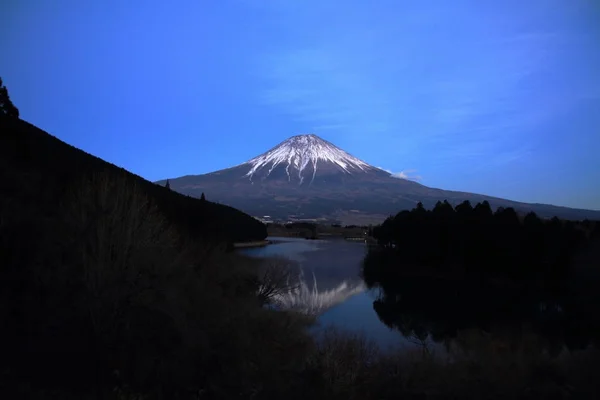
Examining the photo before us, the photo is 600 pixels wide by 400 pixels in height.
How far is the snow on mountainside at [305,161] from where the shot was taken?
185250mm

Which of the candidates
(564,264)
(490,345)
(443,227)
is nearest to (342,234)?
(443,227)

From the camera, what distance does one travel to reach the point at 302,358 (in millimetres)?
11594

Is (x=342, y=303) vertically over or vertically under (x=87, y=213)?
under

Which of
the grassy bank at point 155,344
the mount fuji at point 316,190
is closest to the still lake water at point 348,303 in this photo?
the grassy bank at point 155,344

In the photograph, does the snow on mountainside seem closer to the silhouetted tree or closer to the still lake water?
the still lake water

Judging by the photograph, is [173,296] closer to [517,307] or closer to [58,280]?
[58,280]

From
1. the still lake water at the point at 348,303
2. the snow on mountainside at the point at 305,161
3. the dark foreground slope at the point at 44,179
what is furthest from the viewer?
the snow on mountainside at the point at 305,161

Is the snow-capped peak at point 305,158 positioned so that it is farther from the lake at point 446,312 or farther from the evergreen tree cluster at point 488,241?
the lake at point 446,312

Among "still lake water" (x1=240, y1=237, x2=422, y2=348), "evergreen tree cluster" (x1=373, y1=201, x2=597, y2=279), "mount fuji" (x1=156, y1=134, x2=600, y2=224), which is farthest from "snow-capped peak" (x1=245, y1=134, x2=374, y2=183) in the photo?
"still lake water" (x1=240, y1=237, x2=422, y2=348)

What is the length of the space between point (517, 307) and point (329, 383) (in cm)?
1793

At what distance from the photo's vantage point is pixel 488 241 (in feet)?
102

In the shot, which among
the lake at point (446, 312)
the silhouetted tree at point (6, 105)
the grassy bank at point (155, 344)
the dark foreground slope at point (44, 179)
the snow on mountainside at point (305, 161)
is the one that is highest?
the snow on mountainside at point (305, 161)

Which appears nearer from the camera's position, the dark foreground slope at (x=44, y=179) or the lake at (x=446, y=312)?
the dark foreground slope at (x=44, y=179)

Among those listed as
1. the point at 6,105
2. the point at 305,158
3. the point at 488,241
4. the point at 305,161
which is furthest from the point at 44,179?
the point at 305,158
